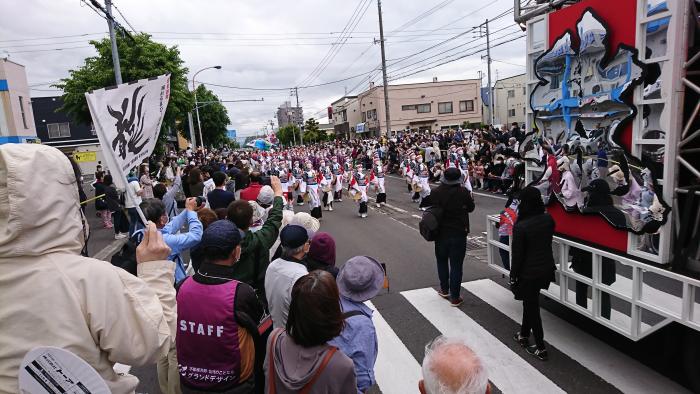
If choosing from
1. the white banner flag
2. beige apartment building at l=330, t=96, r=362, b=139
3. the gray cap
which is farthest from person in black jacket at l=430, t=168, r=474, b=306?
beige apartment building at l=330, t=96, r=362, b=139

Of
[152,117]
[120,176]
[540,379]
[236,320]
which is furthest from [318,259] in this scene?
Answer: [540,379]

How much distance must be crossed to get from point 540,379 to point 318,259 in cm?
265

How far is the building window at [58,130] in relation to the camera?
44312mm

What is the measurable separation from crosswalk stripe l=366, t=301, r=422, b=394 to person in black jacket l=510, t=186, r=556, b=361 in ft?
4.59

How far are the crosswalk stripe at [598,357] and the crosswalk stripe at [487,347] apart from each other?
0.57m

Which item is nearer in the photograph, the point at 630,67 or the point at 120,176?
the point at 120,176

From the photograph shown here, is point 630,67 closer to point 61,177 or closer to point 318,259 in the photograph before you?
point 318,259

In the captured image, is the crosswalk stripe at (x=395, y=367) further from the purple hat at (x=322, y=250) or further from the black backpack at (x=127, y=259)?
the black backpack at (x=127, y=259)

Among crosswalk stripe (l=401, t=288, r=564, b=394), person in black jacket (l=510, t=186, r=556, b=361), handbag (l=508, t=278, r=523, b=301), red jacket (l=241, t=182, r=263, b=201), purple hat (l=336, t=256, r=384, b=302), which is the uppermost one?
red jacket (l=241, t=182, r=263, b=201)

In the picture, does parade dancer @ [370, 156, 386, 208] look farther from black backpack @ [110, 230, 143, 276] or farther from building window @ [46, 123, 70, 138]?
building window @ [46, 123, 70, 138]

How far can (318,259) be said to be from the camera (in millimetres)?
3711

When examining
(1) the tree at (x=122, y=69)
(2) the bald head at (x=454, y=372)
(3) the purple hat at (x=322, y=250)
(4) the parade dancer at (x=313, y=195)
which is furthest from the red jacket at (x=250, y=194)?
(1) the tree at (x=122, y=69)

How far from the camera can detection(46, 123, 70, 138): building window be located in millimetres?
44312

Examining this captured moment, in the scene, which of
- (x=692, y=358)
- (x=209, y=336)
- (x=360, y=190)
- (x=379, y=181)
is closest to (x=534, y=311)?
(x=692, y=358)
